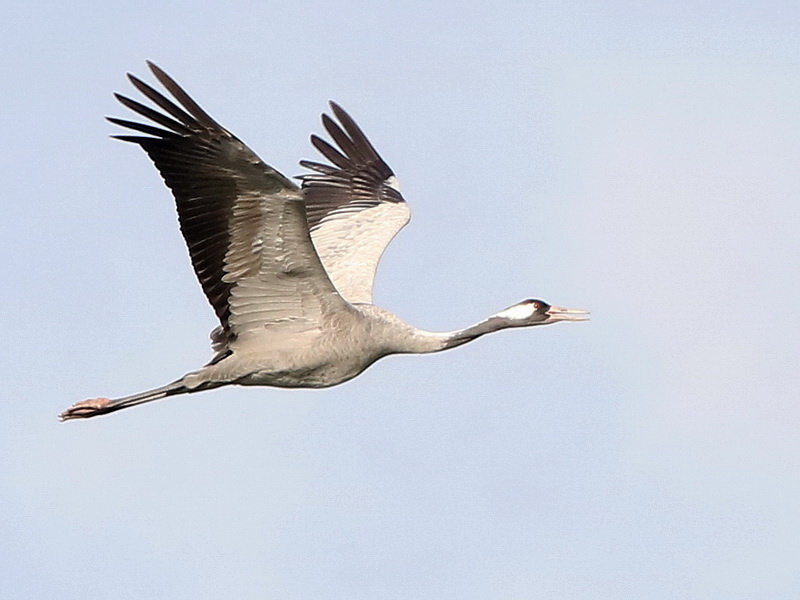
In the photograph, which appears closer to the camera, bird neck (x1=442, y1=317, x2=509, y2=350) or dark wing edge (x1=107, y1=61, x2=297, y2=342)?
dark wing edge (x1=107, y1=61, x2=297, y2=342)

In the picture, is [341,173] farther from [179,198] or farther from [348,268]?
[179,198]

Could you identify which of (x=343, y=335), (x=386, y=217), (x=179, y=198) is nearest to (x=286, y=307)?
(x=343, y=335)

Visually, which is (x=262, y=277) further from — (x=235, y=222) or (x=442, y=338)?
(x=442, y=338)

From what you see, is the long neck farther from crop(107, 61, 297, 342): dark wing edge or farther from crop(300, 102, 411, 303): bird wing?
crop(107, 61, 297, 342): dark wing edge

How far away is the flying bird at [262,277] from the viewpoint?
1136 cm

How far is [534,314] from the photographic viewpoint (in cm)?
1306

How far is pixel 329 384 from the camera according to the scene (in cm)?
1297

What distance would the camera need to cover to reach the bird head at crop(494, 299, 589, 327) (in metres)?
13.1

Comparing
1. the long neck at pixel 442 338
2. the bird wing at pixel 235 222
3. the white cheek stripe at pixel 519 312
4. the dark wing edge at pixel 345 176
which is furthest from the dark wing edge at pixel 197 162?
the dark wing edge at pixel 345 176

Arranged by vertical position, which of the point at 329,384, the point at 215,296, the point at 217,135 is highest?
the point at 217,135

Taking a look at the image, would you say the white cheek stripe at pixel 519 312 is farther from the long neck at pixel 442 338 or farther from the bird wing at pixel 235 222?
the bird wing at pixel 235 222

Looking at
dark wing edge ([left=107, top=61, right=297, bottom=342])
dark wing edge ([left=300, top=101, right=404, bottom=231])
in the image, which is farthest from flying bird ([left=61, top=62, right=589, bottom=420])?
dark wing edge ([left=300, top=101, right=404, bottom=231])

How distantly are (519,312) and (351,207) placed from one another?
315 centimetres

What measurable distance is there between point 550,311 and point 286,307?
208 centimetres
